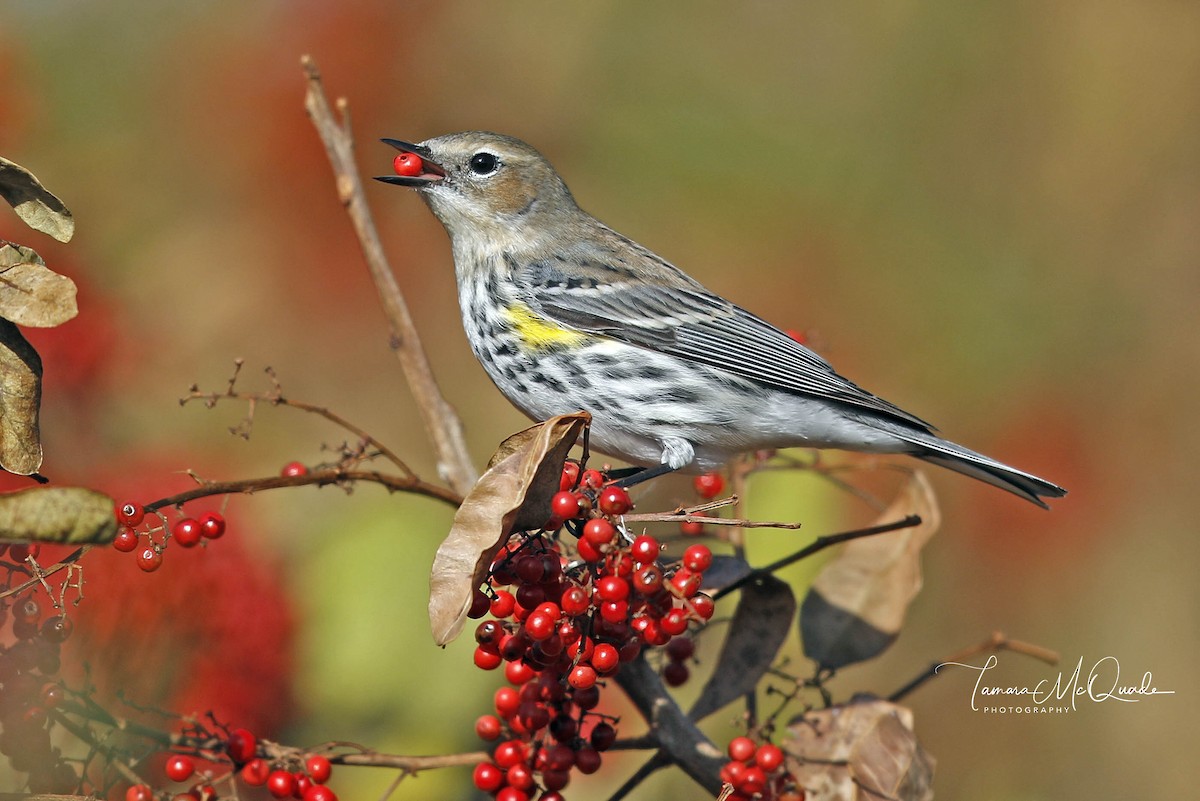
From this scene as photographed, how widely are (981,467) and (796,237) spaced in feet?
6.56

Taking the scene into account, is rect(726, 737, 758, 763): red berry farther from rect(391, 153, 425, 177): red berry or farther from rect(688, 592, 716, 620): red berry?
rect(391, 153, 425, 177): red berry

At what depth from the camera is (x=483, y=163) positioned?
357 cm

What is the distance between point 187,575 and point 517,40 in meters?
3.49

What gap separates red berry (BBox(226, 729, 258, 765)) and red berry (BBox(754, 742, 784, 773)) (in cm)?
87

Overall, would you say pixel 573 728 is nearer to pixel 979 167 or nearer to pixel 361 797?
pixel 361 797

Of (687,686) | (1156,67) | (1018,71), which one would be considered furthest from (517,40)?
(687,686)

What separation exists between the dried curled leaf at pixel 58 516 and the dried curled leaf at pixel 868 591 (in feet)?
4.90

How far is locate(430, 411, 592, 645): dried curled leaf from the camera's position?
1.49 metres

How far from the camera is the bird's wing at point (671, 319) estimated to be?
10.5 feet

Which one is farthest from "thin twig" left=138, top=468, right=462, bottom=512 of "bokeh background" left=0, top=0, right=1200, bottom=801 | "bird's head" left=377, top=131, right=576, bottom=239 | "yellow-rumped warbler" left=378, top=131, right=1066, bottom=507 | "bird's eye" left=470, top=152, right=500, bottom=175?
"bird's eye" left=470, top=152, right=500, bottom=175

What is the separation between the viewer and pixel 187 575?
2.12m

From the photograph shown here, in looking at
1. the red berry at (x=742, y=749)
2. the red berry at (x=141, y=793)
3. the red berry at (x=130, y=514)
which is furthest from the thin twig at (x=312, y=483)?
the red berry at (x=742, y=749)

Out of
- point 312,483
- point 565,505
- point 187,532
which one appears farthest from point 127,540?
point 565,505

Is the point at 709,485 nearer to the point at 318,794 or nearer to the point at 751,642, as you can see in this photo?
the point at 751,642
